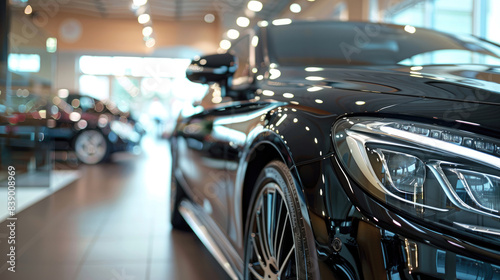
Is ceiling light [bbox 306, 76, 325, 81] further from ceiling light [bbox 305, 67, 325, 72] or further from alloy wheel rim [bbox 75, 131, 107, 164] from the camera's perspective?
alloy wheel rim [bbox 75, 131, 107, 164]

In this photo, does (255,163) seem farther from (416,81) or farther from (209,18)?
(209,18)

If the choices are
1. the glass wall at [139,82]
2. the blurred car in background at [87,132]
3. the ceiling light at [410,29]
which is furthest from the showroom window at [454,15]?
the glass wall at [139,82]

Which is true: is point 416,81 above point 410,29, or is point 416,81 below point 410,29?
below

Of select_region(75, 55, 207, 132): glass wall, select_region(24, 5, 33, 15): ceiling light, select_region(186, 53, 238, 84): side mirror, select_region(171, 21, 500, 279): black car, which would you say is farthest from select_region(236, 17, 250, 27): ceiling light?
select_region(171, 21, 500, 279): black car

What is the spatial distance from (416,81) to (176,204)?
2.37 metres

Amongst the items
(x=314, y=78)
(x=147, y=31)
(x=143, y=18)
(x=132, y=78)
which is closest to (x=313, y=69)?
(x=314, y=78)

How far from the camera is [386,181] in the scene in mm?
1100

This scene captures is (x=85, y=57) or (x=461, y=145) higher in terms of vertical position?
(x=85, y=57)

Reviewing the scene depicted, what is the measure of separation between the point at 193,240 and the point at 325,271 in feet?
7.26

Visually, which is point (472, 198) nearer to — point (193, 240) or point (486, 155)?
point (486, 155)

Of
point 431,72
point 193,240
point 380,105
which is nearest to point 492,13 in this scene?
point 193,240

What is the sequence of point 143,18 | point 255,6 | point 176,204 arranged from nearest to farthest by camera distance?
1. point 176,204
2. point 255,6
3. point 143,18

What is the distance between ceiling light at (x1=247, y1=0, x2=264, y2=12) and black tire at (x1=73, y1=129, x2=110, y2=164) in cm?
520

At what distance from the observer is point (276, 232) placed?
1.55 m
